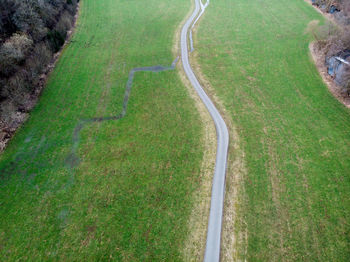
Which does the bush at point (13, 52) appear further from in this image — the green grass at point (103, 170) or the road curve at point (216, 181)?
the road curve at point (216, 181)

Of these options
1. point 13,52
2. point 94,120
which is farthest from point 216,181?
point 13,52

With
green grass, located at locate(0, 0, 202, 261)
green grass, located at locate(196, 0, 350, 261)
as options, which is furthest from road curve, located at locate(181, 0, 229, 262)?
green grass, located at locate(0, 0, 202, 261)

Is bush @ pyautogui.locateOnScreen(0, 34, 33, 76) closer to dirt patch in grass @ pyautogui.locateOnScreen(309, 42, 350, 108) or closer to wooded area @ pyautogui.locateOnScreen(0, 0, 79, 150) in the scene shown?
wooded area @ pyautogui.locateOnScreen(0, 0, 79, 150)

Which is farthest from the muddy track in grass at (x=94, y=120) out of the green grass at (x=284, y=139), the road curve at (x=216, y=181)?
the green grass at (x=284, y=139)

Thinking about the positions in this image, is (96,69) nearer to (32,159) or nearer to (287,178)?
(32,159)

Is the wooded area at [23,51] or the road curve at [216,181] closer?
the road curve at [216,181]
